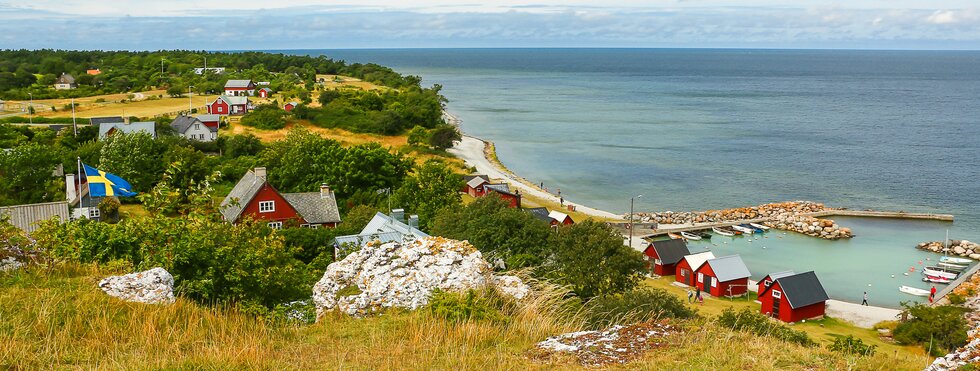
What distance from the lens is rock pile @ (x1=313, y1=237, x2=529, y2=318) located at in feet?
32.1

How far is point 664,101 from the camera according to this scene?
454 ft

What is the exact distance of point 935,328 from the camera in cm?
2595

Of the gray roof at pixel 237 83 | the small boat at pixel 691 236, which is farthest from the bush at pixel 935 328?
the gray roof at pixel 237 83

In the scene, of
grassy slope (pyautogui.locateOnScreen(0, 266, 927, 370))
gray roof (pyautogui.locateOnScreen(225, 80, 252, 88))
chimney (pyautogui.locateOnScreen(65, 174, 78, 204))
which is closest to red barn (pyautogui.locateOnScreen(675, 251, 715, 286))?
grassy slope (pyautogui.locateOnScreen(0, 266, 927, 370))

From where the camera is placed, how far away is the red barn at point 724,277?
1351 inches

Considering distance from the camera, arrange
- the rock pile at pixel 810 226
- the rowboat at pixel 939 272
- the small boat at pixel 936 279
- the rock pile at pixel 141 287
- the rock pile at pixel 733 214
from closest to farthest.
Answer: the rock pile at pixel 141 287, the small boat at pixel 936 279, the rowboat at pixel 939 272, the rock pile at pixel 810 226, the rock pile at pixel 733 214

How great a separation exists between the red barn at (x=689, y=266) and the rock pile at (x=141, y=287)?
2967 centimetres

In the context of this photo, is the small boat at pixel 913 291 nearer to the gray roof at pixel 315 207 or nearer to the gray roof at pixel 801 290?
the gray roof at pixel 801 290

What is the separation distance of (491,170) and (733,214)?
69.8 feet

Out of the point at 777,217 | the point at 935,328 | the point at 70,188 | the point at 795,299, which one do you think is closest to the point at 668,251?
the point at 795,299

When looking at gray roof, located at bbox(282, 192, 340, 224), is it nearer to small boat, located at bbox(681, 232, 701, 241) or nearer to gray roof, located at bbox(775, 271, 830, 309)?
gray roof, located at bbox(775, 271, 830, 309)

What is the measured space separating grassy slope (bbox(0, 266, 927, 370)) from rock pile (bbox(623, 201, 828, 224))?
43.0m

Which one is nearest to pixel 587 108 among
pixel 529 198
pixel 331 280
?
pixel 529 198

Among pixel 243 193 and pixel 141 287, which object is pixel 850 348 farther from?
pixel 243 193
